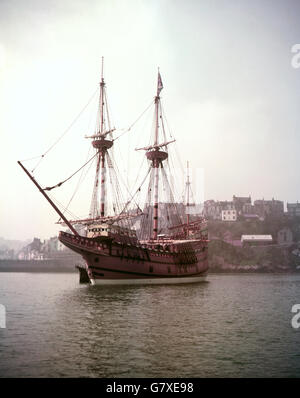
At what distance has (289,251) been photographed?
118250 millimetres

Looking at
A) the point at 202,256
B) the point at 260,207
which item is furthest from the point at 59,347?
the point at 260,207

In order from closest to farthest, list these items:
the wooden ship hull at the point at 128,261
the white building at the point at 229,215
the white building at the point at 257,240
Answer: the wooden ship hull at the point at 128,261, the white building at the point at 257,240, the white building at the point at 229,215

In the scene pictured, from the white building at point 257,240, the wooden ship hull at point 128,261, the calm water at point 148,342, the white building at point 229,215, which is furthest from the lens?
the white building at point 229,215

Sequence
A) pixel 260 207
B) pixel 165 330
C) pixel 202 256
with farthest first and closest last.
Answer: pixel 260 207 → pixel 202 256 → pixel 165 330

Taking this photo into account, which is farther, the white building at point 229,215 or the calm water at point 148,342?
the white building at point 229,215

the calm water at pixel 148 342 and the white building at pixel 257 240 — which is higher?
the white building at pixel 257 240

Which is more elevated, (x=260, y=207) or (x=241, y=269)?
(x=260, y=207)

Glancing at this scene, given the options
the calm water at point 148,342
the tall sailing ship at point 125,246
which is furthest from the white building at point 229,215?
the calm water at point 148,342

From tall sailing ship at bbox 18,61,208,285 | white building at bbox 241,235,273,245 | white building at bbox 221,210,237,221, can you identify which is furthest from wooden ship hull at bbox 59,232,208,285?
white building at bbox 221,210,237,221

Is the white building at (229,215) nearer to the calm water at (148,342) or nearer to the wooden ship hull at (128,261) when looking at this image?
the wooden ship hull at (128,261)

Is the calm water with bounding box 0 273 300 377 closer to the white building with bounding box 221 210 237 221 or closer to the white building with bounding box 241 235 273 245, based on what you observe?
the white building with bounding box 241 235 273 245
